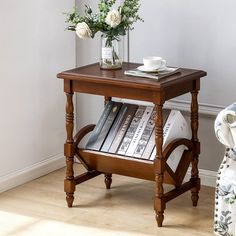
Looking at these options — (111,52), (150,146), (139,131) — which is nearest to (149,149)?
(150,146)

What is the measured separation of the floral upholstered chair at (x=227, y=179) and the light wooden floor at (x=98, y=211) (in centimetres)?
19

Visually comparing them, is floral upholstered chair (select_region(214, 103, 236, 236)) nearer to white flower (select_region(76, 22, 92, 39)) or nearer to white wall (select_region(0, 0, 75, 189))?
white flower (select_region(76, 22, 92, 39))

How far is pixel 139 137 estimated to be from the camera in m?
3.61

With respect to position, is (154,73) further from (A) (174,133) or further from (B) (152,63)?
(A) (174,133)

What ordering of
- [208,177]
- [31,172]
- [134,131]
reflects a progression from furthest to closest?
[31,172] < [208,177] < [134,131]

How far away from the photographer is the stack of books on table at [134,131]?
11.6ft

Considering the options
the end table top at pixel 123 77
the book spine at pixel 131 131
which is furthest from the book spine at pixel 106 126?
the end table top at pixel 123 77

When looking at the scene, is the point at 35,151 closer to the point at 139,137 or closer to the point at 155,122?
the point at 139,137

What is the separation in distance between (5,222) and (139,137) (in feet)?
2.57

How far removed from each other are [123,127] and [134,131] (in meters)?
0.07

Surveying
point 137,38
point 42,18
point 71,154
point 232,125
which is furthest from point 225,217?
point 42,18

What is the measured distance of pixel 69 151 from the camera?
3648 mm

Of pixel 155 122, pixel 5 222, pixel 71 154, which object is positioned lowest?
pixel 5 222

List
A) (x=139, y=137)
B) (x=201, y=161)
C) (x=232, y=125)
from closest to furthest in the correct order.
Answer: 1. (x=232, y=125)
2. (x=139, y=137)
3. (x=201, y=161)
